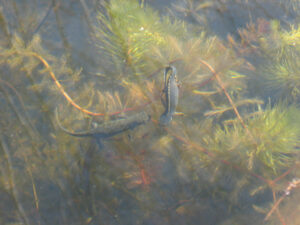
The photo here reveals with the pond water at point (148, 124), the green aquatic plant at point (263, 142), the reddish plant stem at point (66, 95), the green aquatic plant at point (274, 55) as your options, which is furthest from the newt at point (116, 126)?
the green aquatic plant at point (274, 55)

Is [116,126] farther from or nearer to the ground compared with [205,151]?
farther from the ground

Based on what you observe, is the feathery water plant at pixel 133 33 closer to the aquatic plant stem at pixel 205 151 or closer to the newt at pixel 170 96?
the newt at pixel 170 96

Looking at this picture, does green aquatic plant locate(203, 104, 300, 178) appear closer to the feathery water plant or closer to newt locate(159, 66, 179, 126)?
newt locate(159, 66, 179, 126)

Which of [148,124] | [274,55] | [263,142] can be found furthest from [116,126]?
[274,55]

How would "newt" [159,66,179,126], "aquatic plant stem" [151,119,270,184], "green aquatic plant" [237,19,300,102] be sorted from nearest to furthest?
"aquatic plant stem" [151,119,270,184], "newt" [159,66,179,126], "green aquatic plant" [237,19,300,102]

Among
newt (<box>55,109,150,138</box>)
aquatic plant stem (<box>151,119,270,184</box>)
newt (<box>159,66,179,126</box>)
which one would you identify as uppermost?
newt (<box>159,66,179,126</box>)

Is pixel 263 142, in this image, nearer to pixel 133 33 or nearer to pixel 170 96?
pixel 170 96

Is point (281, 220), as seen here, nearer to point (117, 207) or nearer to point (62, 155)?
point (117, 207)

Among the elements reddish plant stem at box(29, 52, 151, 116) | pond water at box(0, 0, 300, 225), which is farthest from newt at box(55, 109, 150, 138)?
reddish plant stem at box(29, 52, 151, 116)

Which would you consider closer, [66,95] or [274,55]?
[66,95]
